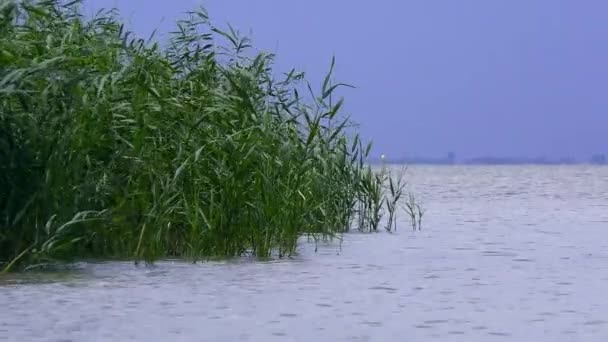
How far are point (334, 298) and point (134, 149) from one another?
86.5 inches

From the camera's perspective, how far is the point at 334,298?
838cm

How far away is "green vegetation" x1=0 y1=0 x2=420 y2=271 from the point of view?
29.1 feet

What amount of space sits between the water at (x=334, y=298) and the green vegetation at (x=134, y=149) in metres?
0.30

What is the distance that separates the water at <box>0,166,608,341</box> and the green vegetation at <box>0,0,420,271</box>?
0.97 feet

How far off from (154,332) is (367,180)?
6.41 metres

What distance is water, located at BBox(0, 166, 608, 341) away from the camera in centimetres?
693

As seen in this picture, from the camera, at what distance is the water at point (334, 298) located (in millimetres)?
6930

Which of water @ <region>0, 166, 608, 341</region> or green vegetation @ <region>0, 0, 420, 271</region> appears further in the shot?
green vegetation @ <region>0, 0, 420, 271</region>

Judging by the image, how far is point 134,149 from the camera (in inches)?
384

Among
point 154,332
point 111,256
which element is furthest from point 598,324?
point 111,256

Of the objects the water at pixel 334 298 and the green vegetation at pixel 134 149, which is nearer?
the water at pixel 334 298

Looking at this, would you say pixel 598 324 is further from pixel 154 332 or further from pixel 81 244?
pixel 81 244

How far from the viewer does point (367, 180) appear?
13.1 m

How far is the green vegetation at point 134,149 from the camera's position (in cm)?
888
